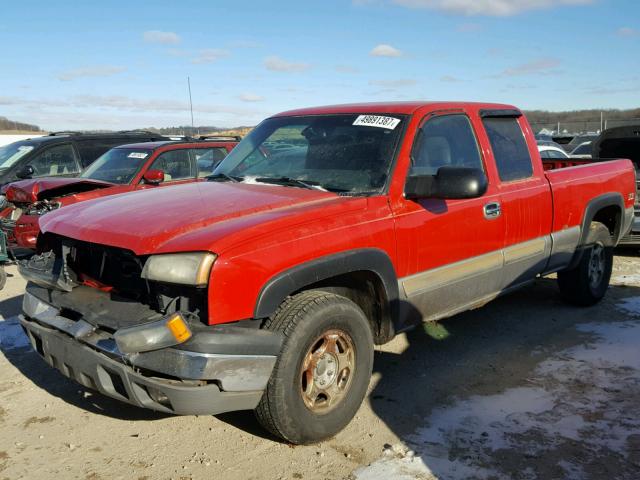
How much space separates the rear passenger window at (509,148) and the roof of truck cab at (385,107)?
16cm

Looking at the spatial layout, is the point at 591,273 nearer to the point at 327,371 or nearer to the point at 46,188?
the point at 327,371

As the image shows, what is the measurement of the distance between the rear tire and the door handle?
1.71 m

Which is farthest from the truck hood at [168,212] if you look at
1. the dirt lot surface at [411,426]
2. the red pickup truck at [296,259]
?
the dirt lot surface at [411,426]

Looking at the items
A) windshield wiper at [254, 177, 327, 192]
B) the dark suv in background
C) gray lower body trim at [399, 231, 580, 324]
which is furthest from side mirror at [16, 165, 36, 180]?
gray lower body trim at [399, 231, 580, 324]

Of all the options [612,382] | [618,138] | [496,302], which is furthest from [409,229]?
[618,138]

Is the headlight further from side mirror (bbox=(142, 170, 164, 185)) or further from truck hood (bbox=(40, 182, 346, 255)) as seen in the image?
side mirror (bbox=(142, 170, 164, 185))

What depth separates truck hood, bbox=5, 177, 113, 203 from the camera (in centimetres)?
698

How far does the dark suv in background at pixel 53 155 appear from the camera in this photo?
962 cm

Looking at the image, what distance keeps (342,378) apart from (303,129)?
6.36 ft

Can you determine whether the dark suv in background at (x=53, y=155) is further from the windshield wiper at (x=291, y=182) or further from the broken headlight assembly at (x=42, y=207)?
the windshield wiper at (x=291, y=182)

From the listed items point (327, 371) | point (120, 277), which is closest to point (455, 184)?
point (327, 371)

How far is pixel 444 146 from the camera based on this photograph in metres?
4.37

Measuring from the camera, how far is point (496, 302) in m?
6.44

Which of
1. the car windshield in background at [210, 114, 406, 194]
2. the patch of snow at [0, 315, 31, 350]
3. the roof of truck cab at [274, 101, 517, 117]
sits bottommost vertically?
the patch of snow at [0, 315, 31, 350]
